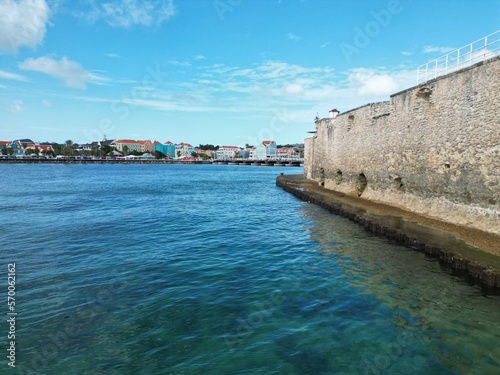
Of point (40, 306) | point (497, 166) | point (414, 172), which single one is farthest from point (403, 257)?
point (40, 306)

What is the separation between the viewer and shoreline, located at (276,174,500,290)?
7.42m

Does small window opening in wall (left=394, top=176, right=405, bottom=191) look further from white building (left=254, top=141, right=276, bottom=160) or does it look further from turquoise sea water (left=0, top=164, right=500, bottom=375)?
white building (left=254, top=141, right=276, bottom=160)

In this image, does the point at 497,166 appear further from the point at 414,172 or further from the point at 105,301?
the point at 105,301

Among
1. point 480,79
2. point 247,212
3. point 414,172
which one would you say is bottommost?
point 247,212

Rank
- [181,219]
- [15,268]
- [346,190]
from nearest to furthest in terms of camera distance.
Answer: [15,268] → [181,219] → [346,190]

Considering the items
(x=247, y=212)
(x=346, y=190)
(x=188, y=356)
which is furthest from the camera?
(x=346, y=190)

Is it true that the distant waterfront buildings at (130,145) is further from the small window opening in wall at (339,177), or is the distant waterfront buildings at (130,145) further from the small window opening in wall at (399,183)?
the small window opening in wall at (399,183)

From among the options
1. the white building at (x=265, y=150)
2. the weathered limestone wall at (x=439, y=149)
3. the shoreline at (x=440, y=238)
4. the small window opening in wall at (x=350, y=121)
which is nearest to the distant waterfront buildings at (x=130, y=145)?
the white building at (x=265, y=150)

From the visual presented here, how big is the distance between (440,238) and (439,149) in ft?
14.6

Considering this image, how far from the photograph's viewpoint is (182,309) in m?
6.35

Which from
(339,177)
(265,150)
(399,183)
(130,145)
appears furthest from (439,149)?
(130,145)

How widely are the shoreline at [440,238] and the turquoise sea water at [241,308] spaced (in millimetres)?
366

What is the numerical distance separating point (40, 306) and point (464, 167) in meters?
12.9

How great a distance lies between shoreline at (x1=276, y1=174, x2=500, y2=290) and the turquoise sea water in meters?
0.37
